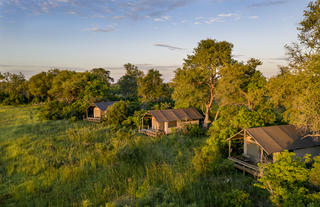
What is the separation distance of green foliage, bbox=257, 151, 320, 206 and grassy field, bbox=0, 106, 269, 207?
1.29 m

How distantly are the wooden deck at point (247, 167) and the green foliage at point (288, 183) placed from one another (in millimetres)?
3826

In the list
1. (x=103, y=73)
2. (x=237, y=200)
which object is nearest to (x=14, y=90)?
(x=103, y=73)

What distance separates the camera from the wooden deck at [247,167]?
13.1m

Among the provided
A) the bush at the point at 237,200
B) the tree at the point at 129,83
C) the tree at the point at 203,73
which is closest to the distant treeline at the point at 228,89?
the tree at the point at 203,73

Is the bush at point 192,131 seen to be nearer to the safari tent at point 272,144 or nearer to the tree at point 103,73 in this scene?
the safari tent at point 272,144

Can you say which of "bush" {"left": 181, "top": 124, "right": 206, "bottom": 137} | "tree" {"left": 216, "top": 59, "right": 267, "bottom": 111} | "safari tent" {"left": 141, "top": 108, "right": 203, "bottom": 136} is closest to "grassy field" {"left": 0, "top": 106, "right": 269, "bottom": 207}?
"bush" {"left": 181, "top": 124, "right": 206, "bottom": 137}

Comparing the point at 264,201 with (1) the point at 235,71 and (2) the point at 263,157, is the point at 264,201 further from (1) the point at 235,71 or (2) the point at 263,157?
(1) the point at 235,71

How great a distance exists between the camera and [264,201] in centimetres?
995

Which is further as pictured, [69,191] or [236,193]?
[69,191]

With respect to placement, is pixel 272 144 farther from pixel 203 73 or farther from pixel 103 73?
pixel 103 73

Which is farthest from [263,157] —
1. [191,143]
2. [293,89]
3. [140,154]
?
[140,154]

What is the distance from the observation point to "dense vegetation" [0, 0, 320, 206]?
9414 mm

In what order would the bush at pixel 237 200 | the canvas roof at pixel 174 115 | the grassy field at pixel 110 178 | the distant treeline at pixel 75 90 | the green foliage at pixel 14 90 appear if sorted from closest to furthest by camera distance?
the bush at pixel 237 200 → the grassy field at pixel 110 178 → the canvas roof at pixel 174 115 → the distant treeline at pixel 75 90 → the green foliage at pixel 14 90

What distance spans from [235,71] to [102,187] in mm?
19887
